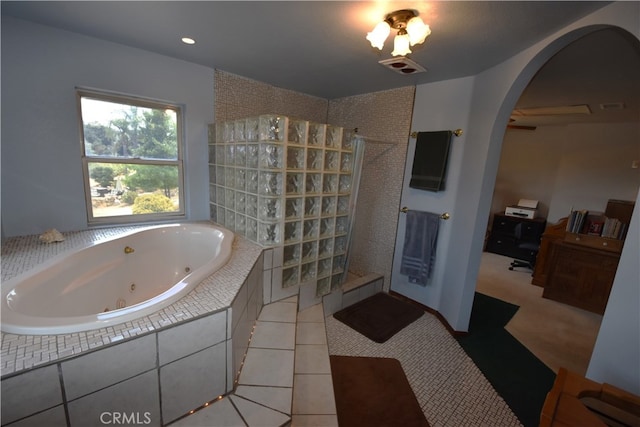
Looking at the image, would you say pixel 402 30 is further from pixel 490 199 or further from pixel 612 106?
pixel 612 106

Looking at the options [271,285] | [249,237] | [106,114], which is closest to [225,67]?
[106,114]

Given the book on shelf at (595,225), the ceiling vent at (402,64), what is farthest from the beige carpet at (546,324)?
the ceiling vent at (402,64)

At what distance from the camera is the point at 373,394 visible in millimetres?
1599

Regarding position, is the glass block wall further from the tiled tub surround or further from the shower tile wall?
the tiled tub surround

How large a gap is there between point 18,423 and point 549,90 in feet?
12.4

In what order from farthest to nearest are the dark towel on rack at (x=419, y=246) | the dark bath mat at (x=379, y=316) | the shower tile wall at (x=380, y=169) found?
the shower tile wall at (x=380, y=169)
the dark towel on rack at (x=419, y=246)
the dark bath mat at (x=379, y=316)

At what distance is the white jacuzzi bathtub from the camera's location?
1013mm

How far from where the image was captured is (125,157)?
219 cm

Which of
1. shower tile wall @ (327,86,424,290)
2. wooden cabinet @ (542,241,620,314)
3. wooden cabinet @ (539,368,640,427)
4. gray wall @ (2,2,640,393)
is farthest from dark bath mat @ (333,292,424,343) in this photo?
wooden cabinet @ (542,241,620,314)

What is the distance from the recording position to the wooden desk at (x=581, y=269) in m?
2.63

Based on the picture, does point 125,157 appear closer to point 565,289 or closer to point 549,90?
point 549,90

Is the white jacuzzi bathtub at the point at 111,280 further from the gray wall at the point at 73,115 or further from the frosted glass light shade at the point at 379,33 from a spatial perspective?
the frosted glass light shade at the point at 379,33

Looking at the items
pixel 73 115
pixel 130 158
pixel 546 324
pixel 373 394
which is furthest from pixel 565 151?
pixel 73 115

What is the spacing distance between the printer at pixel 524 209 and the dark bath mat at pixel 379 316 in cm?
296
